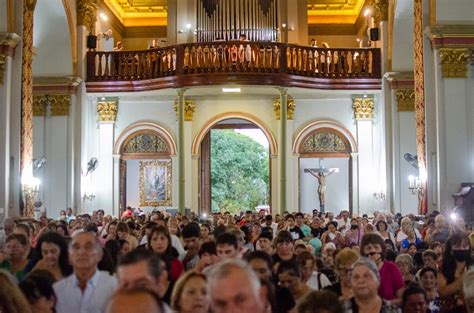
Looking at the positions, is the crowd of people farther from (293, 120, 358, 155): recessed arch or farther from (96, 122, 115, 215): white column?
(293, 120, 358, 155): recessed arch

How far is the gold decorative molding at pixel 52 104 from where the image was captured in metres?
27.3

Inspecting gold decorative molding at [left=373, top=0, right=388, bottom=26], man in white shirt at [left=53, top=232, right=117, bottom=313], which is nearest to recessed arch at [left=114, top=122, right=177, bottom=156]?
gold decorative molding at [left=373, top=0, right=388, bottom=26]

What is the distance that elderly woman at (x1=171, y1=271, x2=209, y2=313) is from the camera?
5566mm

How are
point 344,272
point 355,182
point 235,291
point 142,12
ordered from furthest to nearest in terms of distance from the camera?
point 142,12 < point 355,182 < point 344,272 < point 235,291

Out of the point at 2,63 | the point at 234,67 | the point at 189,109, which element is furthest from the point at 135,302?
the point at 189,109

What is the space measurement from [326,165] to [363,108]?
118 inches

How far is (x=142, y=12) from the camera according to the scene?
3534 centimetres

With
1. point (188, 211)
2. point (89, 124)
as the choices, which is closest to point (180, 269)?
point (188, 211)

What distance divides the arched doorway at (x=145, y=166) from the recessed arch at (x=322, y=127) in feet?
15.6

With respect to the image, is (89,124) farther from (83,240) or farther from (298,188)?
(83,240)

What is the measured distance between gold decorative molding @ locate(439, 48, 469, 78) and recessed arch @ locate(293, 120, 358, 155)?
9620 mm

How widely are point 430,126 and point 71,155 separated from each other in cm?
1252

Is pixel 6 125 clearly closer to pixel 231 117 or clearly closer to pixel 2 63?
pixel 2 63

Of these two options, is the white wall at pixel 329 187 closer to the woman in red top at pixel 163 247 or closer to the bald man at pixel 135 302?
the woman in red top at pixel 163 247
